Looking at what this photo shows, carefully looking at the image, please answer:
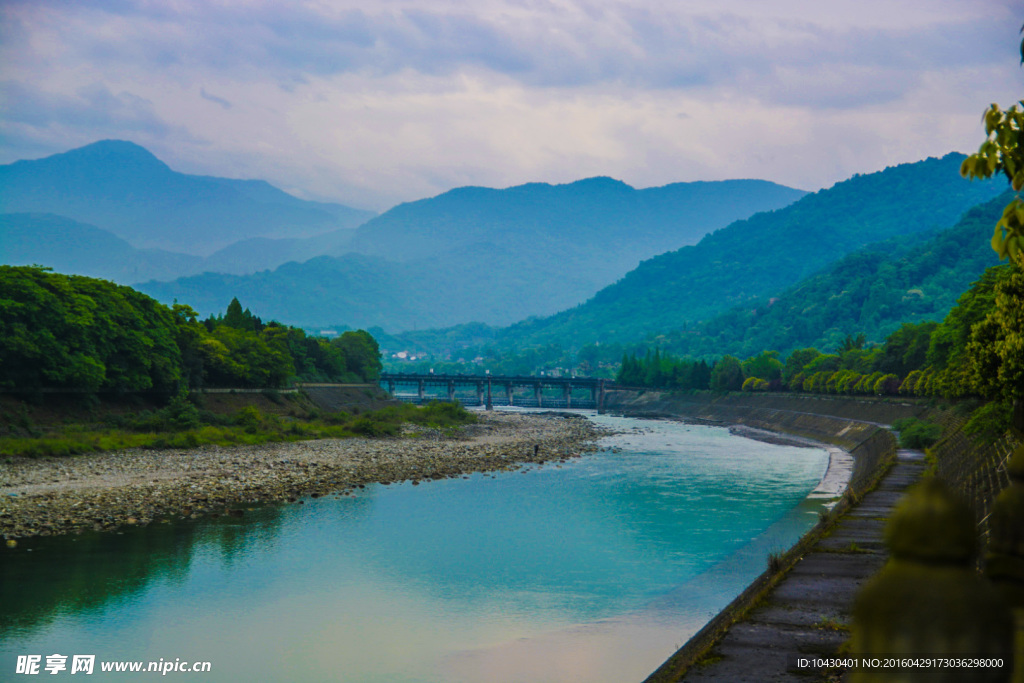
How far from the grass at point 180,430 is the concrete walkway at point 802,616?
167ft

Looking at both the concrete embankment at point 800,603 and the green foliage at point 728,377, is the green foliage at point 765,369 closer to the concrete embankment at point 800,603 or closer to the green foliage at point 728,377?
the green foliage at point 728,377

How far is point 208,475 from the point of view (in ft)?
182

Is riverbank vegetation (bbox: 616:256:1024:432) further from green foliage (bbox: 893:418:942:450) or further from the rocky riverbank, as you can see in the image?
the rocky riverbank

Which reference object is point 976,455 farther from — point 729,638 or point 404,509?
point 404,509

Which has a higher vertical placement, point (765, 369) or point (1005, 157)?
point (1005, 157)

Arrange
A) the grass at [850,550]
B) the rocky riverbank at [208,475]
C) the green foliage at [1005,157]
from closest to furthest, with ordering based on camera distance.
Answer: the green foliage at [1005,157] < the grass at [850,550] < the rocky riverbank at [208,475]

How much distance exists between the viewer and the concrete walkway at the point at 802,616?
56.7 ft

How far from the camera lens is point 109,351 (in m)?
72.1

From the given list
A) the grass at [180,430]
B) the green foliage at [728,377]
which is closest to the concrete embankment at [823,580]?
the grass at [180,430]

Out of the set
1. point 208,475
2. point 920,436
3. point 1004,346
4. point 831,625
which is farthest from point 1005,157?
point 920,436

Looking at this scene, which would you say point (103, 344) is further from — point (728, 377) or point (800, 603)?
point (728, 377)

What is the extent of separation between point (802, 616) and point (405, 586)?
18.0 m

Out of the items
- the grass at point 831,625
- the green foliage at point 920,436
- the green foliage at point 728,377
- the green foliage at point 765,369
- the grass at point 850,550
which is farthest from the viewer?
the green foliage at point 728,377

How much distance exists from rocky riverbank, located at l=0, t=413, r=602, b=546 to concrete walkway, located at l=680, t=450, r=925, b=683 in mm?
30648
